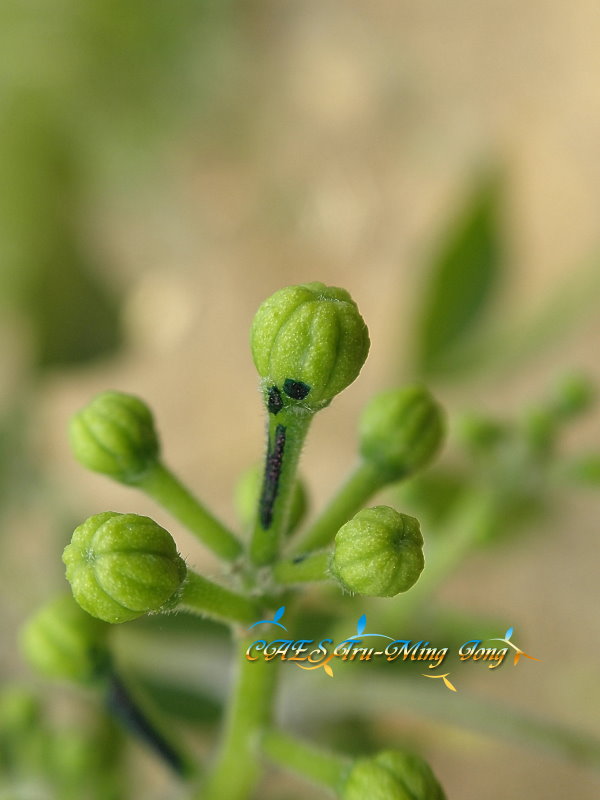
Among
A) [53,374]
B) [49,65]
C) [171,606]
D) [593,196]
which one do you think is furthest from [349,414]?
[171,606]

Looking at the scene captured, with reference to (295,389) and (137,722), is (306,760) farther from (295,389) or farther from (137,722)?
(295,389)

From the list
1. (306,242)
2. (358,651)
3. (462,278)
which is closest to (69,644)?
(358,651)

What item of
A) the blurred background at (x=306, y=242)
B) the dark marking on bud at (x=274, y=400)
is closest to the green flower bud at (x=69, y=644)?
the dark marking on bud at (x=274, y=400)

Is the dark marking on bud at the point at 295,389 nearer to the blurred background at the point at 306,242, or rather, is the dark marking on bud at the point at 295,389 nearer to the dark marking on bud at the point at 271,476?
the dark marking on bud at the point at 271,476

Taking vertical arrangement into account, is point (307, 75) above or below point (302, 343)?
above

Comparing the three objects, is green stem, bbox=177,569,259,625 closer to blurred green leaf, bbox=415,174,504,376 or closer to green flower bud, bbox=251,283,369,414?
green flower bud, bbox=251,283,369,414

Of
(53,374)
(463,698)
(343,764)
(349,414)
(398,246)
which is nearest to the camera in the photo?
(343,764)

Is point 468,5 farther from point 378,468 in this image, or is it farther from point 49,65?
point 378,468
